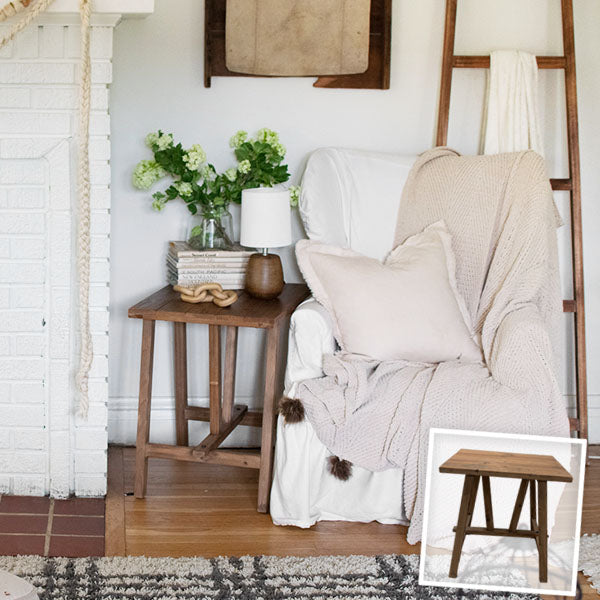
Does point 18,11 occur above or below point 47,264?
above

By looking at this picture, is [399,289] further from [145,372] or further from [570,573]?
[570,573]

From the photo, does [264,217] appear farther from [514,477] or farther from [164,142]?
[514,477]

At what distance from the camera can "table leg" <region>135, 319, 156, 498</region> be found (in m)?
2.46

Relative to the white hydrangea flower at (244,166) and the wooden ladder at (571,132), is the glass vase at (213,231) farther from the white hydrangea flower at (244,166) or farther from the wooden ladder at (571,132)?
the wooden ladder at (571,132)

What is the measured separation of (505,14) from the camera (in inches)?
114

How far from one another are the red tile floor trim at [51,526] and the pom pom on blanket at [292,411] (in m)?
0.58

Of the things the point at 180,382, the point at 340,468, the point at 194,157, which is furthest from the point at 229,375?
the point at 194,157

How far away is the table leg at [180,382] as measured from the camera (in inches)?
108

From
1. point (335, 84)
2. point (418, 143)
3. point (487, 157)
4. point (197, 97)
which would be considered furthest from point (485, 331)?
point (197, 97)

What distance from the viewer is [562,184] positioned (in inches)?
112

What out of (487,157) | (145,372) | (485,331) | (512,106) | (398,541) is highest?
(512,106)

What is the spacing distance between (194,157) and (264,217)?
0.34m

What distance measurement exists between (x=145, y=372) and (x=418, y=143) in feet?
4.14

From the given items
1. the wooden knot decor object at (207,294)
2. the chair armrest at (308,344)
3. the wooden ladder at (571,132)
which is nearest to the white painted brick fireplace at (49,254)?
the wooden knot decor object at (207,294)
